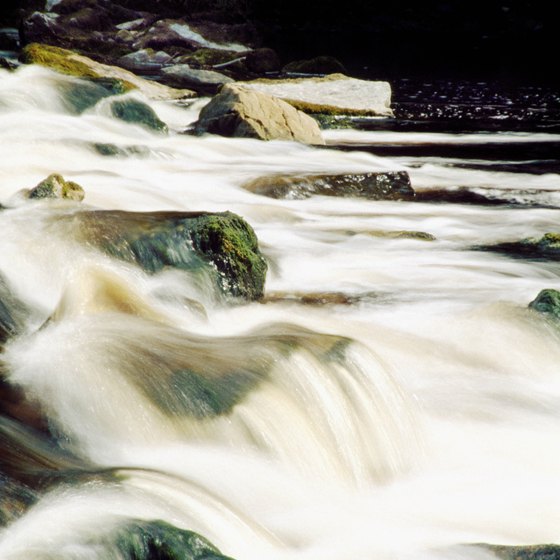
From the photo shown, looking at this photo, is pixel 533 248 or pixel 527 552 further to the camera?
pixel 533 248

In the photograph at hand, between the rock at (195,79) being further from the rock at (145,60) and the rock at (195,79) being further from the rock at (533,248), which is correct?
the rock at (533,248)

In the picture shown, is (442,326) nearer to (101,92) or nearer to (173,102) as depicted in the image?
(101,92)

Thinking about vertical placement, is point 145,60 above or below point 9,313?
below

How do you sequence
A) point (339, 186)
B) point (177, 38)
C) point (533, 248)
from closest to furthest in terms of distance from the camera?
point (533, 248)
point (339, 186)
point (177, 38)

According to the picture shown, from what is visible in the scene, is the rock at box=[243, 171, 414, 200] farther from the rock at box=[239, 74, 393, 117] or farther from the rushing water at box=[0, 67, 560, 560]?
the rock at box=[239, 74, 393, 117]

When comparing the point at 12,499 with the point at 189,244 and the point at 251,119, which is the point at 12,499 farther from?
the point at 251,119

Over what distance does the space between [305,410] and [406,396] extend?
2.25ft

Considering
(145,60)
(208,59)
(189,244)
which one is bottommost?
(145,60)

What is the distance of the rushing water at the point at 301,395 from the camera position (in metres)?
3.31

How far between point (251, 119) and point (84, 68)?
16.9 feet

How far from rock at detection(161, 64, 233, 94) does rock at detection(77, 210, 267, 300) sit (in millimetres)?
14297

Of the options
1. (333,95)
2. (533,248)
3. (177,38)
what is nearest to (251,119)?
(333,95)

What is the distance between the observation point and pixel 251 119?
12.4 metres

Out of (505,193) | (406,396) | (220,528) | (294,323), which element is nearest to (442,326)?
(294,323)
